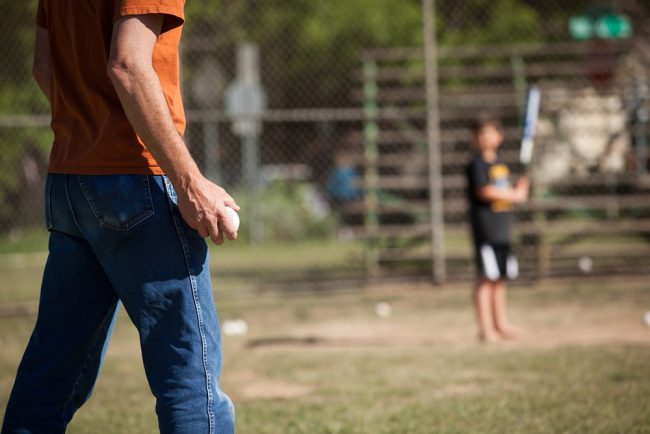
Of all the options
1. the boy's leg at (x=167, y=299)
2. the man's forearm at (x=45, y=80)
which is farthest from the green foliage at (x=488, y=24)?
the boy's leg at (x=167, y=299)

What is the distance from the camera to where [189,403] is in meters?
2.59

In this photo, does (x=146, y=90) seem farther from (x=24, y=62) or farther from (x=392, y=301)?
(x=24, y=62)

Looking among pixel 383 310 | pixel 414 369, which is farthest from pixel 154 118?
pixel 383 310

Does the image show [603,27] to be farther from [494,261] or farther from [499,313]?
[499,313]

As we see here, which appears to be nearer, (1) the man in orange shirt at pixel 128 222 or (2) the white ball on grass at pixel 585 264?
(1) the man in orange shirt at pixel 128 222

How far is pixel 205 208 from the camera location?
8.37ft

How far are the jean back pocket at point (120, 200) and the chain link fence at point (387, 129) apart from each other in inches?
288

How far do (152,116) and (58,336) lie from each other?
0.83 meters

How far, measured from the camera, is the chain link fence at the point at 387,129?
39.3ft

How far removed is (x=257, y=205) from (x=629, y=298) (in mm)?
7928

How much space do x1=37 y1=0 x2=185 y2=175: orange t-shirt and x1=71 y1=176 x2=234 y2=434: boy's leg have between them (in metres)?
0.07

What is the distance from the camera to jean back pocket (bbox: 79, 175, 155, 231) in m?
2.62

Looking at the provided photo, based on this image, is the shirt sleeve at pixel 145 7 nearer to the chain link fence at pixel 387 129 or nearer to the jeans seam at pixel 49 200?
the jeans seam at pixel 49 200

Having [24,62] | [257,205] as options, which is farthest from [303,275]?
[24,62]
